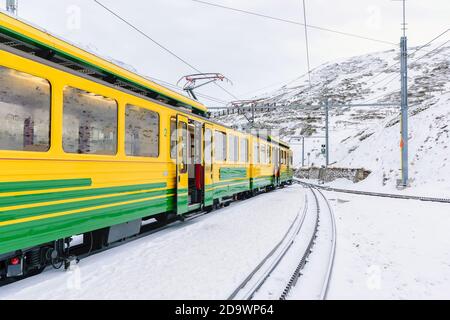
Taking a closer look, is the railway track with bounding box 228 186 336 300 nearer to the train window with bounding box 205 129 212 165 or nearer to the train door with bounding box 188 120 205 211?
the train door with bounding box 188 120 205 211

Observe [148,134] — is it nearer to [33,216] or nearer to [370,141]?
[33,216]

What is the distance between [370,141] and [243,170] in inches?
1073

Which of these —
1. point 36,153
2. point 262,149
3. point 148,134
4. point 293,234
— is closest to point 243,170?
point 262,149

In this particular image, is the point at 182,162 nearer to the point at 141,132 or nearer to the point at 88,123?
the point at 141,132

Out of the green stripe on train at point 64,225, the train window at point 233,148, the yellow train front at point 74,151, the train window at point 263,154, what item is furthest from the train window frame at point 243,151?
the green stripe on train at point 64,225

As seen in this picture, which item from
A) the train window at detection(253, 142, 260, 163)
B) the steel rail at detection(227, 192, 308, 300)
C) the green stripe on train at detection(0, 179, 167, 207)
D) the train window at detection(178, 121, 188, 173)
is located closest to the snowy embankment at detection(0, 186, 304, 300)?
the steel rail at detection(227, 192, 308, 300)

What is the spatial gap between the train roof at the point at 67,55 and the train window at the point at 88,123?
0.50 m

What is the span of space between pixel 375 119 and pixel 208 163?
7927 centimetres

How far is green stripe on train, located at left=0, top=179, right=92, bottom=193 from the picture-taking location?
4.04 metres

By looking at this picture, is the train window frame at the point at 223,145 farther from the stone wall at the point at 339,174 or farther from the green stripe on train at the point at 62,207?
the stone wall at the point at 339,174

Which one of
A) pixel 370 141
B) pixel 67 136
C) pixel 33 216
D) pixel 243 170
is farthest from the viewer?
pixel 370 141

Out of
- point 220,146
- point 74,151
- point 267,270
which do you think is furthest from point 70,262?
point 220,146

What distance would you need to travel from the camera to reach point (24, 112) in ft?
14.3
